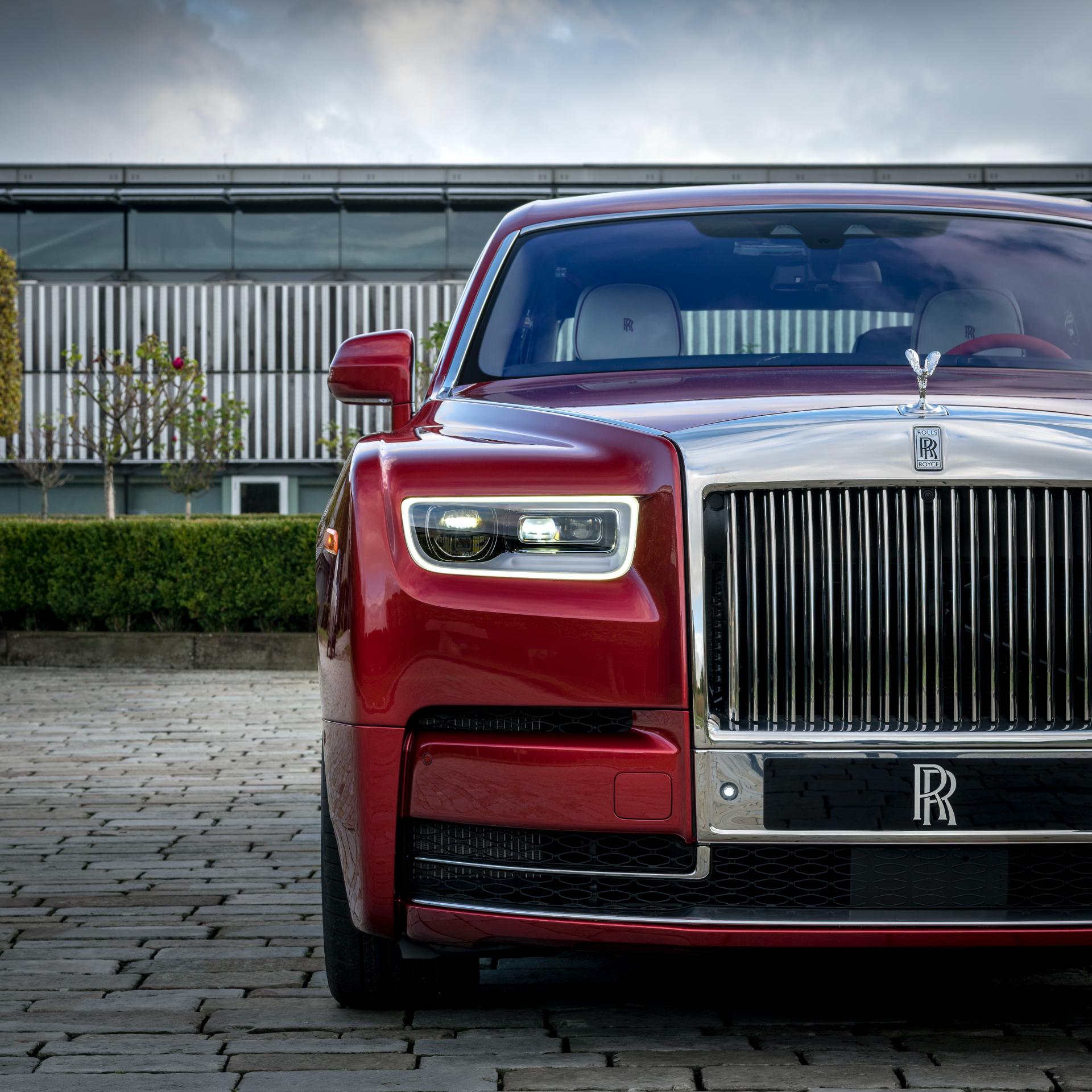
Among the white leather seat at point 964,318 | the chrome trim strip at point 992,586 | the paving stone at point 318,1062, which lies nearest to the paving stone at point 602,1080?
the paving stone at point 318,1062

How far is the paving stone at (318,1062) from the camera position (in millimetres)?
3053

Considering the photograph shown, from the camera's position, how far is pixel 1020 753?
2.72 meters

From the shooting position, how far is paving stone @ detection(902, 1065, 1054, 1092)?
2.89 metres

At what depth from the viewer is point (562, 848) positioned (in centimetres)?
282

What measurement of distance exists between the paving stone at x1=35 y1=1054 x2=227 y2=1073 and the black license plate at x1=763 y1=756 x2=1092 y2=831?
50.9 inches

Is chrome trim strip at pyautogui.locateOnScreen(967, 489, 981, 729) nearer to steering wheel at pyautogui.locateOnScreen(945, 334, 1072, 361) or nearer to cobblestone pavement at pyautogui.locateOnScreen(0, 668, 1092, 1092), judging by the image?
cobblestone pavement at pyautogui.locateOnScreen(0, 668, 1092, 1092)

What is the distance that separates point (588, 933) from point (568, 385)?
4.48 ft

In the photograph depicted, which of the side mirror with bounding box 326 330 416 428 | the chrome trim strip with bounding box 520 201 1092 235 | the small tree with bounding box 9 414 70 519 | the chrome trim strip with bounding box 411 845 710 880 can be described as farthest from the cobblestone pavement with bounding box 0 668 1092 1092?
the small tree with bounding box 9 414 70 519

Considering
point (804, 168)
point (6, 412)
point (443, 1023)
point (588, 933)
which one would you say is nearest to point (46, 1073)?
point (443, 1023)

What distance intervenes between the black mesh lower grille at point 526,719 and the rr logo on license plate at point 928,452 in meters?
0.69

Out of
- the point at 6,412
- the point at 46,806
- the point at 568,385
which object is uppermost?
the point at 6,412

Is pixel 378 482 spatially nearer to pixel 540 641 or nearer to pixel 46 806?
pixel 540 641

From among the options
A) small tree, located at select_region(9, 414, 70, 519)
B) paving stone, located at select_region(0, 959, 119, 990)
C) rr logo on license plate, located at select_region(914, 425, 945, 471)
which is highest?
small tree, located at select_region(9, 414, 70, 519)

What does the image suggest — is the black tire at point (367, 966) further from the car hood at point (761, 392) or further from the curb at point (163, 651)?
the curb at point (163, 651)
